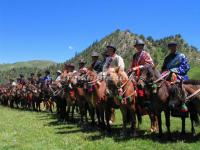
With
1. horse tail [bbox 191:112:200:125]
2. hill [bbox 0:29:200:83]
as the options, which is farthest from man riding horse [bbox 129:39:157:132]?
hill [bbox 0:29:200:83]

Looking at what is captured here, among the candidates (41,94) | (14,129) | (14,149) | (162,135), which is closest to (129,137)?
(162,135)

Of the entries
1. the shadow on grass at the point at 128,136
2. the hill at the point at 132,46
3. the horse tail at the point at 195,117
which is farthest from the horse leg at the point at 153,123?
the hill at the point at 132,46

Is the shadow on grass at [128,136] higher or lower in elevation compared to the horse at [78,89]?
lower

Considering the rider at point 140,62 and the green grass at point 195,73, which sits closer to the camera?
the rider at point 140,62

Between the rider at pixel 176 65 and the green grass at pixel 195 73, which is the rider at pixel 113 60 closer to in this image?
the rider at pixel 176 65

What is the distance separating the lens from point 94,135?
14742 mm

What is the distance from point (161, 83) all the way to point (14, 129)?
25.0 feet

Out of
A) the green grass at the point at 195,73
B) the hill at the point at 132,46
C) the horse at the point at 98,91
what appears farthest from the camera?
the hill at the point at 132,46

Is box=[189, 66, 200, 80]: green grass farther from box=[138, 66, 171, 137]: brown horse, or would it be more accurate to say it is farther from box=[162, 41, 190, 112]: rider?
box=[138, 66, 171, 137]: brown horse

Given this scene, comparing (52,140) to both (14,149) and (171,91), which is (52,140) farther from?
(171,91)

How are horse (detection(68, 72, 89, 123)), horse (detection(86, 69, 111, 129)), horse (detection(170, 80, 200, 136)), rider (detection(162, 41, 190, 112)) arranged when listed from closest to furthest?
horse (detection(170, 80, 200, 136))
rider (detection(162, 41, 190, 112))
horse (detection(86, 69, 111, 129))
horse (detection(68, 72, 89, 123))

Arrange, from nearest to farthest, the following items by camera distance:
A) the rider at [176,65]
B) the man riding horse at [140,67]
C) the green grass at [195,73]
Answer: the rider at [176,65] < the man riding horse at [140,67] < the green grass at [195,73]

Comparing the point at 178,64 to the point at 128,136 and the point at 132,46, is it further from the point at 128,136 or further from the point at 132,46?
→ the point at 132,46

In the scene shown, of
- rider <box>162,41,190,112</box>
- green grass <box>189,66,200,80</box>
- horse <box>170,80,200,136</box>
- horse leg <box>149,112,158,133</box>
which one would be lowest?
horse leg <box>149,112,158,133</box>
